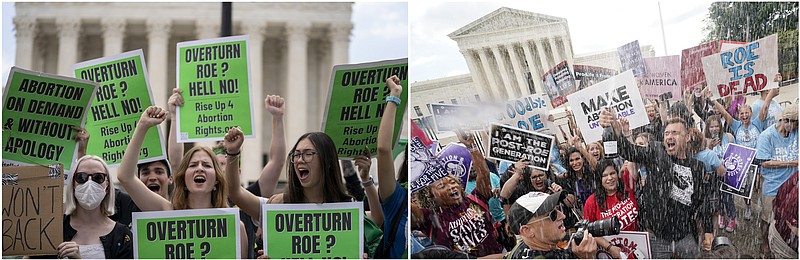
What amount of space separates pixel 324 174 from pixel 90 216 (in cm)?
116

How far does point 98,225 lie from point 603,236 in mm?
2835

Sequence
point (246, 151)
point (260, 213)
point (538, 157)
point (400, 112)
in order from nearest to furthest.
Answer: point (260, 213)
point (400, 112)
point (538, 157)
point (246, 151)

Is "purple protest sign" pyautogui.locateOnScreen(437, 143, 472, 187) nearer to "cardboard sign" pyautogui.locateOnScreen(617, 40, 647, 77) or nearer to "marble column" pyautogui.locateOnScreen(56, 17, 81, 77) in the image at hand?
"cardboard sign" pyautogui.locateOnScreen(617, 40, 647, 77)

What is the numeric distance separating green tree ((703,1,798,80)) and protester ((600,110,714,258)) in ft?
2.45

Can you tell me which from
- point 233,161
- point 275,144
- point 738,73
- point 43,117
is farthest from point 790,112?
point 43,117

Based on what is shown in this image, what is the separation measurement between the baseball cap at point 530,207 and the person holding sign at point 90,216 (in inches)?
87.2

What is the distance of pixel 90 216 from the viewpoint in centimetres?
421

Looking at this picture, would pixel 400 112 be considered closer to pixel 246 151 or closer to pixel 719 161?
pixel 719 161

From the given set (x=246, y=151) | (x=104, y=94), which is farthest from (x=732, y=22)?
(x=246, y=151)

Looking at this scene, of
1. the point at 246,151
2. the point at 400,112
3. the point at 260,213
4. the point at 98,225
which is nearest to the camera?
the point at 98,225

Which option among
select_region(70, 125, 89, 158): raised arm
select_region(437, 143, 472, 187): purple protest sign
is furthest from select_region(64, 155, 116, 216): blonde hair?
select_region(437, 143, 472, 187): purple protest sign

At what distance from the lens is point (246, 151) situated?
99.5 feet

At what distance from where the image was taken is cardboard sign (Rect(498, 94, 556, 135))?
16.6 feet

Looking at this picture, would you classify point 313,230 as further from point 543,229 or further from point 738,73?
point 738,73
